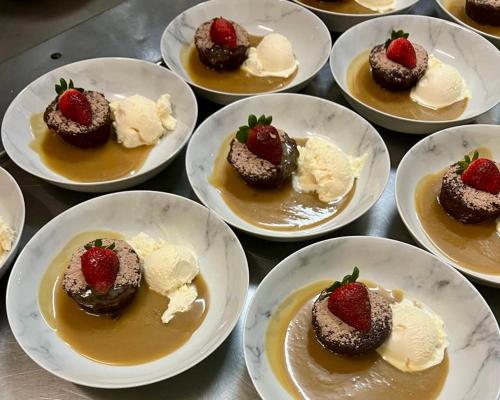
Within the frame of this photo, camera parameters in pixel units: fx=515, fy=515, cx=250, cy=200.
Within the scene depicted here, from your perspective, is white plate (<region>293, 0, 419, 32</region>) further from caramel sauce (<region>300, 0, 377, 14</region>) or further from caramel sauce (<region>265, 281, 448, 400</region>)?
caramel sauce (<region>265, 281, 448, 400</region>)

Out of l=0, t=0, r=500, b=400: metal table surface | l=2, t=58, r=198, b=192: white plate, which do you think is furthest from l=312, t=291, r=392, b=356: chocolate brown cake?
l=2, t=58, r=198, b=192: white plate

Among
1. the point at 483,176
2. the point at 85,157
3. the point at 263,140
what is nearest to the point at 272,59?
the point at 263,140

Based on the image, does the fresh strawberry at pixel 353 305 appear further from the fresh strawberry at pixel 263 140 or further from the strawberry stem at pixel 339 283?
the fresh strawberry at pixel 263 140

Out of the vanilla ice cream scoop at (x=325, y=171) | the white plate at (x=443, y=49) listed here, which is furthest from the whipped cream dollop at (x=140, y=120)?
the white plate at (x=443, y=49)

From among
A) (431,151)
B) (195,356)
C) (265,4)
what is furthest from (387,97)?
(195,356)

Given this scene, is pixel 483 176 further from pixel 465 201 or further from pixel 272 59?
pixel 272 59
